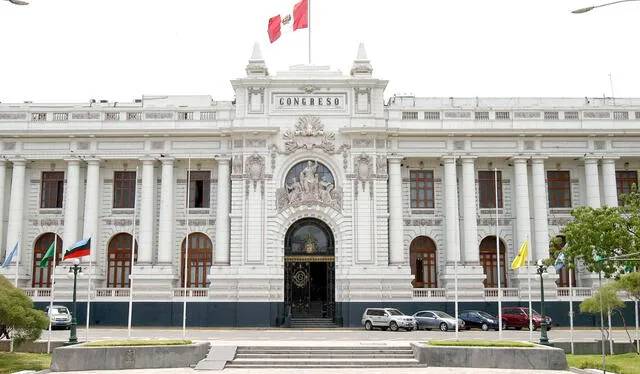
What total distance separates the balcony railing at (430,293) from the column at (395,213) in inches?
94.0

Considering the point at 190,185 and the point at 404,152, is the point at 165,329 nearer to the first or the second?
the point at 190,185

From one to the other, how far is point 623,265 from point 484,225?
55.9 feet

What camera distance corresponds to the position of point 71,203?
52750mm

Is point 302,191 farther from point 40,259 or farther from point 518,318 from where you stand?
point 40,259

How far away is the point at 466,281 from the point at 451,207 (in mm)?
5389

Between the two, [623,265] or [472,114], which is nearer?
[623,265]

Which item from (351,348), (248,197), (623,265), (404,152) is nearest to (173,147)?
(248,197)

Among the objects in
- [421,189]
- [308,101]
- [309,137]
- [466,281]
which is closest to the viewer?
[466,281]


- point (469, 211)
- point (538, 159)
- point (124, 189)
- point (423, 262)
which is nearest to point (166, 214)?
point (124, 189)

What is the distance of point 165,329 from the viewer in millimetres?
47562

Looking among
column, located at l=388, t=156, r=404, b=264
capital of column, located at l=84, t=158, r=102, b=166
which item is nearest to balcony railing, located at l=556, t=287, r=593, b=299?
column, located at l=388, t=156, r=404, b=264

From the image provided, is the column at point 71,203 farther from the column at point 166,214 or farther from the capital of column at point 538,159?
the capital of column at point 538,159

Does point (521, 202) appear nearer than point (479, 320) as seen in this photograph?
No

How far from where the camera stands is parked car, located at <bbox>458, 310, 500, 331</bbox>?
151ft
